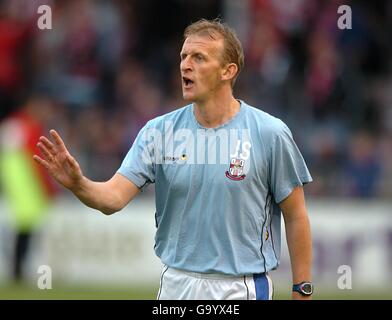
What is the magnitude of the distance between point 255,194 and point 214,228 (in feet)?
1.10

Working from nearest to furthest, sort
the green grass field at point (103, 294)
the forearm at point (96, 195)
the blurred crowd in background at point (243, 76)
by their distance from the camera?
the forearm at point (96, 195) < the green grass field at point (103, 294) < the blurred crowd in background at point (243, 76)

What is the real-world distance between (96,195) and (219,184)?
2.48 ft

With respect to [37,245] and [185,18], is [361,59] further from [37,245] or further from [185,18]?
[37,245]

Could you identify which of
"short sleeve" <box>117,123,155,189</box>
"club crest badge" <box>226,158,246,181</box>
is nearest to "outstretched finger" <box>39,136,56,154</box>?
"short sleeve" <box>117,123,155,189</box>

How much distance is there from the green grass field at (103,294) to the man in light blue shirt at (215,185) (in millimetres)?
6020

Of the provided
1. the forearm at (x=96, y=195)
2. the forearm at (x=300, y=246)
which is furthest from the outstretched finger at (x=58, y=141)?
the forearm at (x=300, y=246)

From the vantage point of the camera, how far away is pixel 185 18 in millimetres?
18078

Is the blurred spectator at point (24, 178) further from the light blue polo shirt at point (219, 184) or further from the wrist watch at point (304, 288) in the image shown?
the wrist watch at point (304, 288)

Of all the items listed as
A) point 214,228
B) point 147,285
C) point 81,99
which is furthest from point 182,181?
point 81,99

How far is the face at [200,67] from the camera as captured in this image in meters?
6.68

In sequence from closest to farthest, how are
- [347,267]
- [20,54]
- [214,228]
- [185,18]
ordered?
[214,228] < [347,267] < [20,54] < [185,18]

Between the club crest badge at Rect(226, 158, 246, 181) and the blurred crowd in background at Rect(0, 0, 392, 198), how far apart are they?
29.7ft

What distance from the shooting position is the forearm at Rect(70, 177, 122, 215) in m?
6.43

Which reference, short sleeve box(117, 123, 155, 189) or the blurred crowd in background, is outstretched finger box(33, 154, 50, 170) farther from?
the blurred crowd in background
